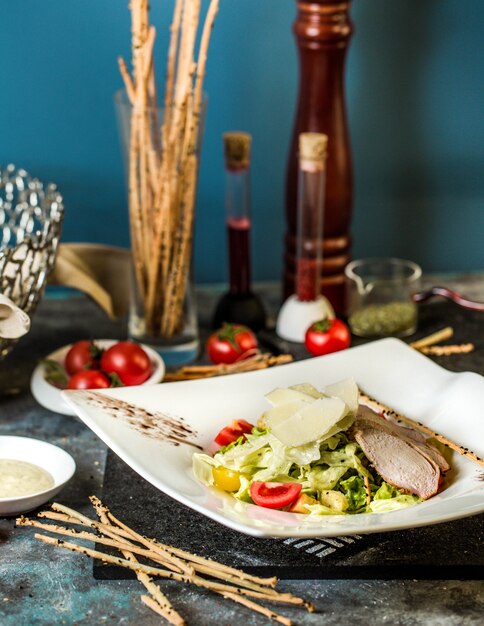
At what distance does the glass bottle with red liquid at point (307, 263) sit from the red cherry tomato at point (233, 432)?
500 mm

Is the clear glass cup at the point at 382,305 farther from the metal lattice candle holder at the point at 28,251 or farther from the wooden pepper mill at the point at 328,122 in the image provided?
the metal lattice candle holder at the point at 28,251

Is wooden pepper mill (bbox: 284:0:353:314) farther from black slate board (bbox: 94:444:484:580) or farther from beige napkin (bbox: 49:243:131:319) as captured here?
black slate board (bbox: 94:444:484:580)

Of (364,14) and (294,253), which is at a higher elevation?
(364,14)

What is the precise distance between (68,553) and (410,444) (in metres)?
0.45

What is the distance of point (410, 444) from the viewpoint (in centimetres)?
131

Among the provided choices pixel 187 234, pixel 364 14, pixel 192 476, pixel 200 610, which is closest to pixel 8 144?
pixel 187 234

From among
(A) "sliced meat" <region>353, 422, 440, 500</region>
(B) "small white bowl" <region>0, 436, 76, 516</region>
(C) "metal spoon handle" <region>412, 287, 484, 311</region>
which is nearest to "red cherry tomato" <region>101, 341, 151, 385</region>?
(B) "small white bowl" <region>0, 436, 76, 516</region>

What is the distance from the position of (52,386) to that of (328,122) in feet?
2.30

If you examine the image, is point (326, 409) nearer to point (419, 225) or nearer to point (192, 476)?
point (192, 476)

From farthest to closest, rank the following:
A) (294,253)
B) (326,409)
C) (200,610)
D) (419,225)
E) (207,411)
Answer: (419,225), (294,253), (207,411), (326,409), (200,610)

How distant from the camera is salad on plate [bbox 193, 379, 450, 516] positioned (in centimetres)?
125


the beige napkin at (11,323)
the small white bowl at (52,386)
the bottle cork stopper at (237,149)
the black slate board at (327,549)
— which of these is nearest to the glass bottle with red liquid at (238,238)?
the bottle cork stopper at (237,149)

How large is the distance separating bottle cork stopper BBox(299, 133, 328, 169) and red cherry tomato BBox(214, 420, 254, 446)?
60cm

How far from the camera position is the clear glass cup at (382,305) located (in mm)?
1921
